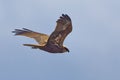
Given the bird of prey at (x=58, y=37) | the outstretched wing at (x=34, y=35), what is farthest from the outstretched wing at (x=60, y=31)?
the outstretched wing at (x=34, y=35)

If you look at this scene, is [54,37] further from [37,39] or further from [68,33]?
[37,39]

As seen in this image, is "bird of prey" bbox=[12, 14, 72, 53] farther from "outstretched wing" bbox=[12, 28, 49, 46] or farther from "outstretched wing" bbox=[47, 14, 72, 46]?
"outstretched wing" bbox=[12, 28, 49, 46]

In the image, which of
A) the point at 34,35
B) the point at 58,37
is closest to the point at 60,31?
the point at 58,37

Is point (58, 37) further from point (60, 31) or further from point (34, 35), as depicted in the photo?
point (34, 35)

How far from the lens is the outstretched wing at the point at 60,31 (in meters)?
26.8

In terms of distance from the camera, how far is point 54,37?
2736 centimetres

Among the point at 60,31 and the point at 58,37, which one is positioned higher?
the point at 60,31

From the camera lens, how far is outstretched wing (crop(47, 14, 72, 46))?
26828 mm

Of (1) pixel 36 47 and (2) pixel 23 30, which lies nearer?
(1) pixel 36 47

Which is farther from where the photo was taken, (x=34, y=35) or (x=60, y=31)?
(x=34, y=35)

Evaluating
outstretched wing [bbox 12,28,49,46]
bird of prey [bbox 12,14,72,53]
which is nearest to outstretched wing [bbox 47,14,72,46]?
bird of prey [bbox 12,14,72,53]

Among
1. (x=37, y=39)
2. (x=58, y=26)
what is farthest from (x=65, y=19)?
(x=37, y=39)

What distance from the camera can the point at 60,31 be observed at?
27328 mm

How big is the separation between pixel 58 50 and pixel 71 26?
4.19ft
